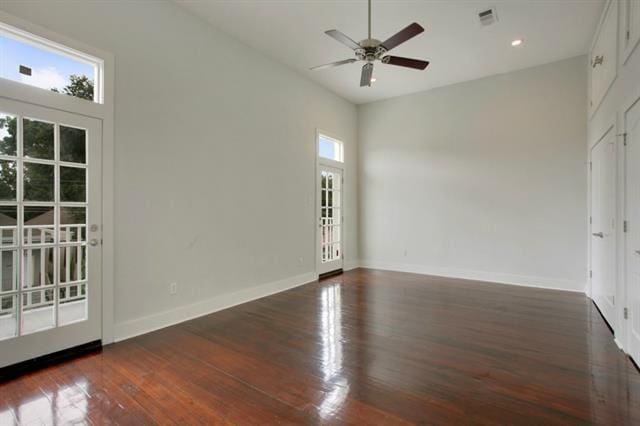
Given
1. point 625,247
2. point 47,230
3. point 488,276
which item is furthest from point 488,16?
point 47,230

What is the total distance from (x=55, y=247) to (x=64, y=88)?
140 cm

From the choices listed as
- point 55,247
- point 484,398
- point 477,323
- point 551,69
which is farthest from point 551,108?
point 55,247

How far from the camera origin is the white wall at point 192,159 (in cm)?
319

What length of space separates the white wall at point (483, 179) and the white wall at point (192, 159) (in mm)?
2073

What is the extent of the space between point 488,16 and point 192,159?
3.86m

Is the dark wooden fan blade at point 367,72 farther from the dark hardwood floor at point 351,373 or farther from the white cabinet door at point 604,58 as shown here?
the dark hardwood floor at point 351,373

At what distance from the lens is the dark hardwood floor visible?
1981 mm

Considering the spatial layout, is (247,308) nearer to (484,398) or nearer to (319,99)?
(484,398)

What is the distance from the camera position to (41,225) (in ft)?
8.84

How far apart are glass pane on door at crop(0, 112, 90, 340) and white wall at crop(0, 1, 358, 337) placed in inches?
12.6

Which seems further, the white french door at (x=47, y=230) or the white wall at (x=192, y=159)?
the white wall at (x=192, y=159)

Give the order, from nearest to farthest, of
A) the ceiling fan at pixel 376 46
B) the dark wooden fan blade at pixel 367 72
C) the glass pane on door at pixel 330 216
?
the ceiling fan at pixel 376 46
the dark wooden fan blade at pixel 367 72
the glass pane on door at pixel 330 216

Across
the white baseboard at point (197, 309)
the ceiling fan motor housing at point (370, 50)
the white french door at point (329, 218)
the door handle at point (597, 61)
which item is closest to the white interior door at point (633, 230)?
the door handle at point (597, 61)

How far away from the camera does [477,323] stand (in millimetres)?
3559
